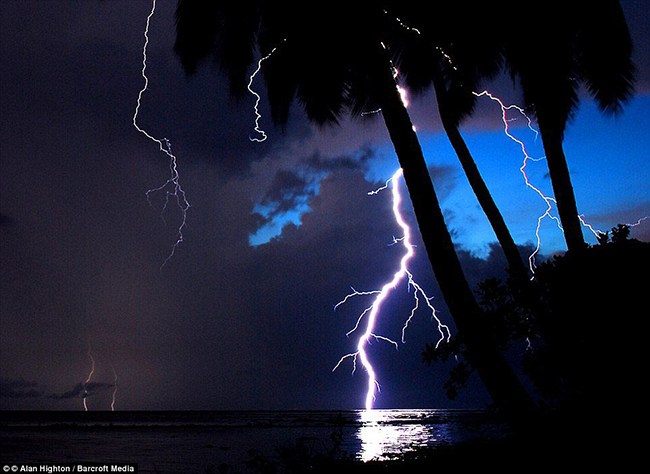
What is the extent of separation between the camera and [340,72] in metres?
9.95

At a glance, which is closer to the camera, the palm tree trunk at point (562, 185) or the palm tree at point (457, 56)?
the palm tree trunk at point (562, 185)

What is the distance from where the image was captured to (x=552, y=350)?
6203mm

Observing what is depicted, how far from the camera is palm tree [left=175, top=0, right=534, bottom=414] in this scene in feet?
20.9

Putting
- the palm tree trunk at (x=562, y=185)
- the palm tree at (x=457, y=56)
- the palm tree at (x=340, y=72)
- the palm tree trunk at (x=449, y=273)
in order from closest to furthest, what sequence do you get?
the palm tree trunk at (x=449, y=273), the palm tree at (x=340, y=72), the palm tree trunk at (x=562, y=185), the palm tree at (x=457, y=56)

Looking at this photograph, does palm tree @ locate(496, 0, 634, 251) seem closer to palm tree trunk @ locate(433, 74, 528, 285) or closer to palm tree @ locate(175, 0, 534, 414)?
palm tree trunk @ locate(433, 74, 528, 285)

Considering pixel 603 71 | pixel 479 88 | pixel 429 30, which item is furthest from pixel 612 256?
pixel 479 88

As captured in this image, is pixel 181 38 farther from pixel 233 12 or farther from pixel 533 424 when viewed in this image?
pixel 533 424

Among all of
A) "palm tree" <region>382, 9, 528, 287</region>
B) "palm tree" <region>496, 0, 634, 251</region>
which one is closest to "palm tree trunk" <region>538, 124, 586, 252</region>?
"palm tree" <region>496, 0, 634, 251</region>

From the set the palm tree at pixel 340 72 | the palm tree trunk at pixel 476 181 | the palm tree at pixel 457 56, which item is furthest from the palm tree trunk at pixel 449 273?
the palm tree trunk at pixel 476 181

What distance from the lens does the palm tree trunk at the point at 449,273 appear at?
6.21m

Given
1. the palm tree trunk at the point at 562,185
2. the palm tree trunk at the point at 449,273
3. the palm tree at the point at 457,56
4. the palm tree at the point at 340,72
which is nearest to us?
the palm tree trunk at the point at 449,273

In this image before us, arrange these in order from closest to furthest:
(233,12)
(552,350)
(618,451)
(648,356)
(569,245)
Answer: (618,451) < (648,356) < (552,350) < (569,245) < (233,12)

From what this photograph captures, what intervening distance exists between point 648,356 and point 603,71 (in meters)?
7.32

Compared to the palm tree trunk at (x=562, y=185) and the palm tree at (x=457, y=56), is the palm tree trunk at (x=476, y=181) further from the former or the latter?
the palm tree trunk at (x=562, y=185)
